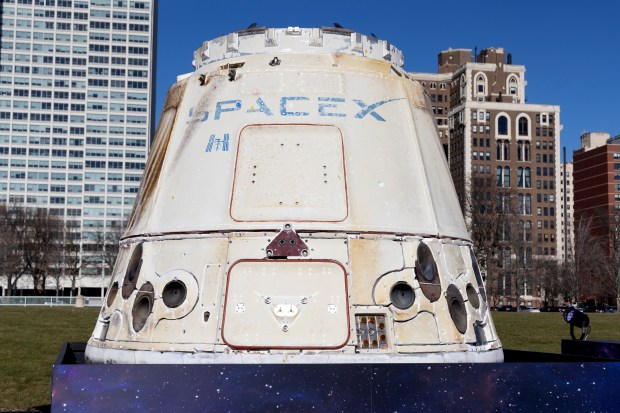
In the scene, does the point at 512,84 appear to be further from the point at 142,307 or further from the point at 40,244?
the point at 142,307

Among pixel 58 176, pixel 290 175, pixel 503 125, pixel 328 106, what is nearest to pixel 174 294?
pixel 290 175

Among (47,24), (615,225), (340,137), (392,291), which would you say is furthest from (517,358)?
(47,24)

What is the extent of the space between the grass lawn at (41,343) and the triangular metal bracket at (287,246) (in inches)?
275

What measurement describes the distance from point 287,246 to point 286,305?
21.0 inches

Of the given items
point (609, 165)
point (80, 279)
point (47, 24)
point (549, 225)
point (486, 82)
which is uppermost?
point (47, 24)

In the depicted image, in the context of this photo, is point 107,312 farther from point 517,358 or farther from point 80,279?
point 80,279

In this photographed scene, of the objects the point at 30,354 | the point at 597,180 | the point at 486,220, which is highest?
the point at 597,180

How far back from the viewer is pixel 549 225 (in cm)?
11894

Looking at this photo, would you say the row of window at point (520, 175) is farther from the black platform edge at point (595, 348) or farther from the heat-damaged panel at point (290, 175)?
the heat-damaged panel at point (290, 175)

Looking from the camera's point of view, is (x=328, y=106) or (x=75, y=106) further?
(x=75, y=106)

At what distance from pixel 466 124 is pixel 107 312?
115 m

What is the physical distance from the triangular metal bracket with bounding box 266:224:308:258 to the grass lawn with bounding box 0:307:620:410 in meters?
6.99

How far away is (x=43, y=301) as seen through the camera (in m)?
58.2

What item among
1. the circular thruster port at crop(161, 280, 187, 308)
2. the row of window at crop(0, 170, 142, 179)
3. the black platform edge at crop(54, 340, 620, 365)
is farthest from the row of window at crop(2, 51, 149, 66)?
the circular thruster port at crop(161, 280, 187, 308)
